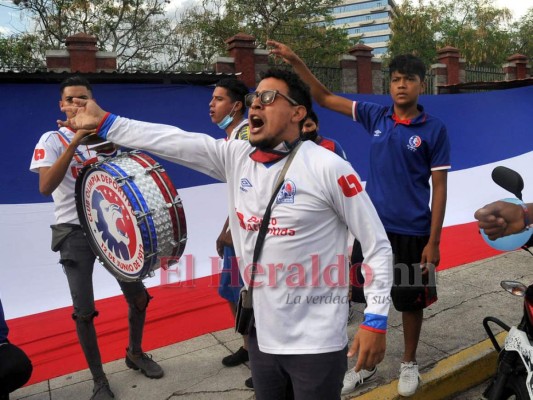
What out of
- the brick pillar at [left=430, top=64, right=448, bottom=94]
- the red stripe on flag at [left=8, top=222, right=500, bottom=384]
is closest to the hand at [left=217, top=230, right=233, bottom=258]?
the red stripe on flag at [left=8, top=222, right=500, bottom=384]

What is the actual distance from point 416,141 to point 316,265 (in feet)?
4.47

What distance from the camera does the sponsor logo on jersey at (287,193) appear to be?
1.85 meters

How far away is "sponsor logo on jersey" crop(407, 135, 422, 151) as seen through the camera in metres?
2.93

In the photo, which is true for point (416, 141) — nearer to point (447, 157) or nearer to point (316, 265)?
point (447, 157)

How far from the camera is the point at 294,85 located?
78.3 inches

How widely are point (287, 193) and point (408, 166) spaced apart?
1338 millimetres

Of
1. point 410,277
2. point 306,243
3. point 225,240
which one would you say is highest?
point 306,243

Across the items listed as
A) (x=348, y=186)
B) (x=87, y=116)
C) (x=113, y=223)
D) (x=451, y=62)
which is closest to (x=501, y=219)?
(x=348, y=186)

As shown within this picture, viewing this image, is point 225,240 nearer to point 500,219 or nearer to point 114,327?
point 114,327

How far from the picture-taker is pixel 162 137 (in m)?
1.96

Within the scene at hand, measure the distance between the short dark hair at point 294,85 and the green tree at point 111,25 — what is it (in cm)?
1625

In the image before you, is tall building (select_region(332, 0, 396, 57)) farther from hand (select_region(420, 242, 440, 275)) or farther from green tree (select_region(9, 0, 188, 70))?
hand (select_region(420, 242, 440, 275))

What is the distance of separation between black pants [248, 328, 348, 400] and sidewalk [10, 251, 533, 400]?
119cm

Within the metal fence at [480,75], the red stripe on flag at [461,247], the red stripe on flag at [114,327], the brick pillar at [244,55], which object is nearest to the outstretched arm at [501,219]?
the red stripe on flag at [114,327]
